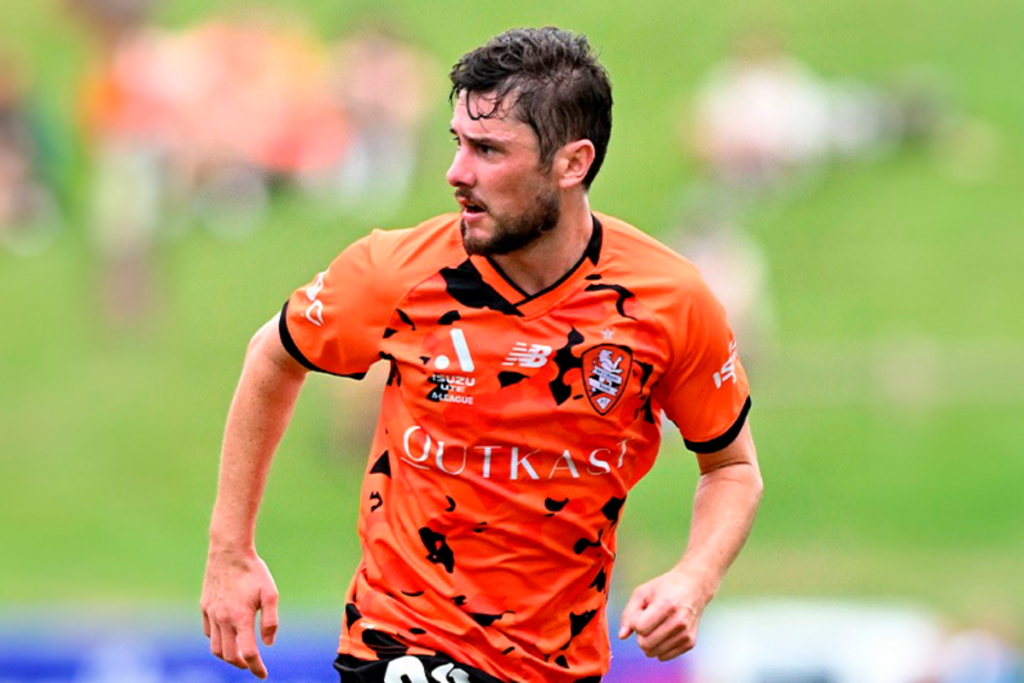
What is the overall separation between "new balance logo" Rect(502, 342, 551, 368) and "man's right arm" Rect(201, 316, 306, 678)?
562 mm

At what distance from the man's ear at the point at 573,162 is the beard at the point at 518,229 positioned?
0.04m

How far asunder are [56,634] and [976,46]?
1625 cm

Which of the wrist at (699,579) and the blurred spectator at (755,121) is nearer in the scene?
the wrist at (699,579)

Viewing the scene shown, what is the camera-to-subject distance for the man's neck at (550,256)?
491cm

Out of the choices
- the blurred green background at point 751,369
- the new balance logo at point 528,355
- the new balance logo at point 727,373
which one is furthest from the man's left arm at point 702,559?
the blurred green background at point 751,369

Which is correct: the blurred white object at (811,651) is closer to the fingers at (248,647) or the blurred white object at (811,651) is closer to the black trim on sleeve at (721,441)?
the black trim on sleeve at (721,441)

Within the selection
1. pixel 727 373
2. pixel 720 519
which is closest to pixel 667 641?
pixel 720 519

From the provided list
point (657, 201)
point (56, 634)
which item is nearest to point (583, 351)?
point (56, 634)

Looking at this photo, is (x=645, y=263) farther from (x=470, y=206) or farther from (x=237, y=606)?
(x=237, y=606)

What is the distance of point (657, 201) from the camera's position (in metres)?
21.4

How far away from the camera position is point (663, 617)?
4.63 metres

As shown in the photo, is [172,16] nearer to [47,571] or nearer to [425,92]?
[425,92]

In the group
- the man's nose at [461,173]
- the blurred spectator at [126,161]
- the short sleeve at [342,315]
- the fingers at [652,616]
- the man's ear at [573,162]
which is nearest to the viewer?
the fingers at [652,616]

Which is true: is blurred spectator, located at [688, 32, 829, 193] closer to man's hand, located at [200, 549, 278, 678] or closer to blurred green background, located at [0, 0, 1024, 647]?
blurred green background, located at [0, 0, 1024, 647]
